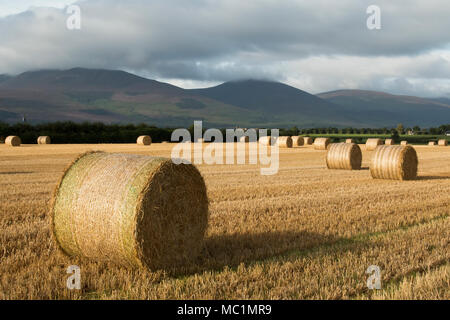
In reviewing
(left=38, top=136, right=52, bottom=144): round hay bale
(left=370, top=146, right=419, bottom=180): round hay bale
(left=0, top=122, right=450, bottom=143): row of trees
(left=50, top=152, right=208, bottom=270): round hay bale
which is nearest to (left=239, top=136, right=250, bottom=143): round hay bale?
(left=0, top=122, right=450, bottom=143): row of trees

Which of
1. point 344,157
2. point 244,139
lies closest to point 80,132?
point 244,139

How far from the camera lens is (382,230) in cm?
880

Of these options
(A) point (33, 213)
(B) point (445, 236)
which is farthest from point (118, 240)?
(B) point (445, 236)

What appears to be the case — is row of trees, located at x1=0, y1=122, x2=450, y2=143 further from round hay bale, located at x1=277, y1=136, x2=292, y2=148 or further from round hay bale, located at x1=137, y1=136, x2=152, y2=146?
round hay bale, located at x1=277, y1=136, x2=292, y2=148

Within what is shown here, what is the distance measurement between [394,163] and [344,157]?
4620 millimetres

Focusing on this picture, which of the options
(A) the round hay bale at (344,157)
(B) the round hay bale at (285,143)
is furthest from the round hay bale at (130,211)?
(B) the round hay bale at (285,143)

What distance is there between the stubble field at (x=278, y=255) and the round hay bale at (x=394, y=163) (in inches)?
183

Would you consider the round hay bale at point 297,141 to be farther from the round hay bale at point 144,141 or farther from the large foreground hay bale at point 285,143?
the round hay bale at point 144,141

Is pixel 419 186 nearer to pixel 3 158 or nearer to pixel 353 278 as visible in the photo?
pixel 353 278

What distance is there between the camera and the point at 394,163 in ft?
56.7

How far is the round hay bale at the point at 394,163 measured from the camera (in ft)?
56.5

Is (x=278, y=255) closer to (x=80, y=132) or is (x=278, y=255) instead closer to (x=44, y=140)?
(x=44, y=140)

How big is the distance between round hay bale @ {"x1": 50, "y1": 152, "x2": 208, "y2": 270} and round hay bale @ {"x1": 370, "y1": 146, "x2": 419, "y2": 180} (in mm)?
11979
